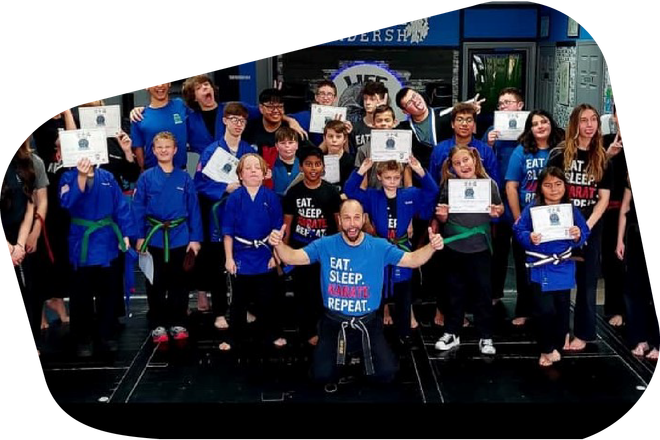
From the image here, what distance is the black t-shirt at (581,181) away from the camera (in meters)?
4.45

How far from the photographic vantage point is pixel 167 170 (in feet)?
14.9

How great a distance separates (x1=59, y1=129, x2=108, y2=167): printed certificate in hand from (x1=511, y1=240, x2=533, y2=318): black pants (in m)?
A: 2.37

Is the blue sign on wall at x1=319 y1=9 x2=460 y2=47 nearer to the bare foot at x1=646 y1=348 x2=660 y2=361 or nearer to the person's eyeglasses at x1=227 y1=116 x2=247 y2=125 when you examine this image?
the person's eyeglasses at x1=227 y1=116 x2=247 y2=125

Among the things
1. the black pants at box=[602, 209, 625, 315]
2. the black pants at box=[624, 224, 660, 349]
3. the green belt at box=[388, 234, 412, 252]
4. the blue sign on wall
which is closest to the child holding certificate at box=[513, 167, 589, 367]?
the black pants at box=[624, 224, 660, 349]

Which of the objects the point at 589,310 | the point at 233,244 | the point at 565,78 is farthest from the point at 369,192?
A: the point at 565,78

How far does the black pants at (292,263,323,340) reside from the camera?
4543mm

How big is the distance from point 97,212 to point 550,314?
2.43 meters

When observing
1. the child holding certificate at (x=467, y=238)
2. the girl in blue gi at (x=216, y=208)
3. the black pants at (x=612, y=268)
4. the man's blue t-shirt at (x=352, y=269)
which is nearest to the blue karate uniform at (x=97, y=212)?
the girl in blue gi at (x=216, y=208)

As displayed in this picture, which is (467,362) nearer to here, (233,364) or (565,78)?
(233,364)

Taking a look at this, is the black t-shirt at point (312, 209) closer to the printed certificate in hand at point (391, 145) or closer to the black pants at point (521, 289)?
the printed certificate in hand at point (391, 145)

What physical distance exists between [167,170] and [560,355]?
232 cm

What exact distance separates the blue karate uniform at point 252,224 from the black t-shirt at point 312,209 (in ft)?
0.27

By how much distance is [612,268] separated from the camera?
193 inches

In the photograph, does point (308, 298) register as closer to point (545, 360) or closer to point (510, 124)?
point (545, 360)
